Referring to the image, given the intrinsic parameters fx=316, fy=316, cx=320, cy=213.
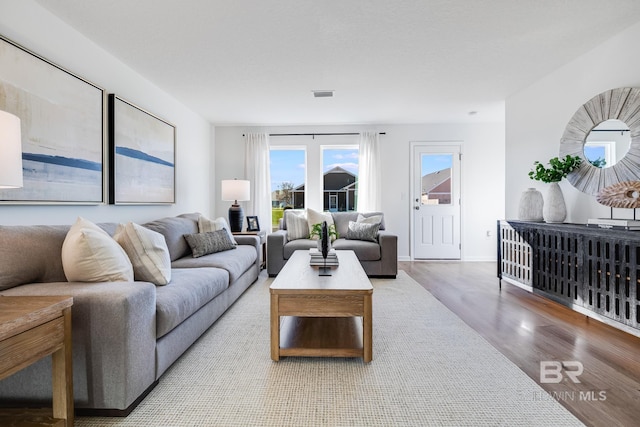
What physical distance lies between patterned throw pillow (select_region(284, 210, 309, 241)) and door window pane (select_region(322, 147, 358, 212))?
3.46 feet

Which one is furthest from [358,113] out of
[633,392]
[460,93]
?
[633,392]

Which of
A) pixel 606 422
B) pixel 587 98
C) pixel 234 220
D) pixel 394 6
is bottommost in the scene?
pixel 606 422

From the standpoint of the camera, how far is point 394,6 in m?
2.23

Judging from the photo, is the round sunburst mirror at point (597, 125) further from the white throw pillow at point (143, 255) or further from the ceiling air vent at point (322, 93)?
the white throw pillow at point (143, 255)

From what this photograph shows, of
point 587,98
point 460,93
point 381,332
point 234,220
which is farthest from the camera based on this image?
point 234,220

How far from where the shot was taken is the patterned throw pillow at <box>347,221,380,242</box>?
4387mm

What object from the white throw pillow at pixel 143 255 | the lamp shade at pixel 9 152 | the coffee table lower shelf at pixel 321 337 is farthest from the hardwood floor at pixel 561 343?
the lamp shade at pixel 9 152

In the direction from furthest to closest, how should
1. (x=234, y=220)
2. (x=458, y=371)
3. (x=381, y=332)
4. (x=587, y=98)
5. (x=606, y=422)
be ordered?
(x=234, y=220)
(x=587, y=98)
(x=381, y=332)
(x=458, y=371)
(x=606, y=422)

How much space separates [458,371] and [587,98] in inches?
113

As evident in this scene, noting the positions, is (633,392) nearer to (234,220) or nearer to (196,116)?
(234,220)

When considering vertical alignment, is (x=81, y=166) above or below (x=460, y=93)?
below

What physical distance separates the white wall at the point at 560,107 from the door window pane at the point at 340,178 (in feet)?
7.80

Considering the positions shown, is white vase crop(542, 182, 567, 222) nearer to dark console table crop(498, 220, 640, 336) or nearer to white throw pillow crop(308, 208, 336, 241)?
dark console table crop(498, 220, 640, 336)

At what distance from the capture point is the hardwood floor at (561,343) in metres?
1.58
